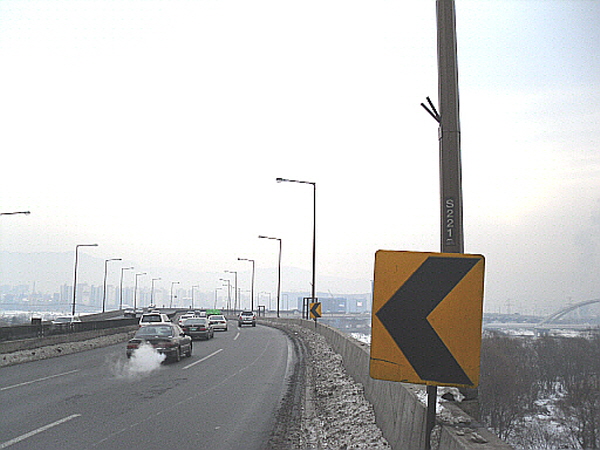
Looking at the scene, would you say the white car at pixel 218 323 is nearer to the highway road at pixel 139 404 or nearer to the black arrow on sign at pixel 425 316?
the highway road at pixel 139 404

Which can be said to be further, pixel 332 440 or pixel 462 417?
pixel 332 440

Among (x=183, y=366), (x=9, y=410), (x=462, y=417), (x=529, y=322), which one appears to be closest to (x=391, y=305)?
(x=462, y=417)

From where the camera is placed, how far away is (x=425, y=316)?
15.9 feet

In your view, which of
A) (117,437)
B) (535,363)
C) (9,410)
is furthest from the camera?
(9,410)

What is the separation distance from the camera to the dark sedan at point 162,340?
23141mm

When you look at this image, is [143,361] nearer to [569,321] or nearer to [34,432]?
[34,432]

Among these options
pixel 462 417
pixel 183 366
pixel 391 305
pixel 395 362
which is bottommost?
pixel 183 366

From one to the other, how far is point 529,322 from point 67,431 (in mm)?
8417

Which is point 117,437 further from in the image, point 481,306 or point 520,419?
point 481,306

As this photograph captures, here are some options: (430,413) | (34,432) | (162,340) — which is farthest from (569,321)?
(162,340)

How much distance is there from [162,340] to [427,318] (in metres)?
19.8

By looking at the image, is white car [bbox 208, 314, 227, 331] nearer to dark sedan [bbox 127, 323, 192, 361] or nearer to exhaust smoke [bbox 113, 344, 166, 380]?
dark sedan [bbox 127, 323, 192, 361]

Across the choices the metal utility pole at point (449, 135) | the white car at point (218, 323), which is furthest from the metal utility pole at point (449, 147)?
the white car at point (218, 323)

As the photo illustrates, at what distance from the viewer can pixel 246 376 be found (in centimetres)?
1950
